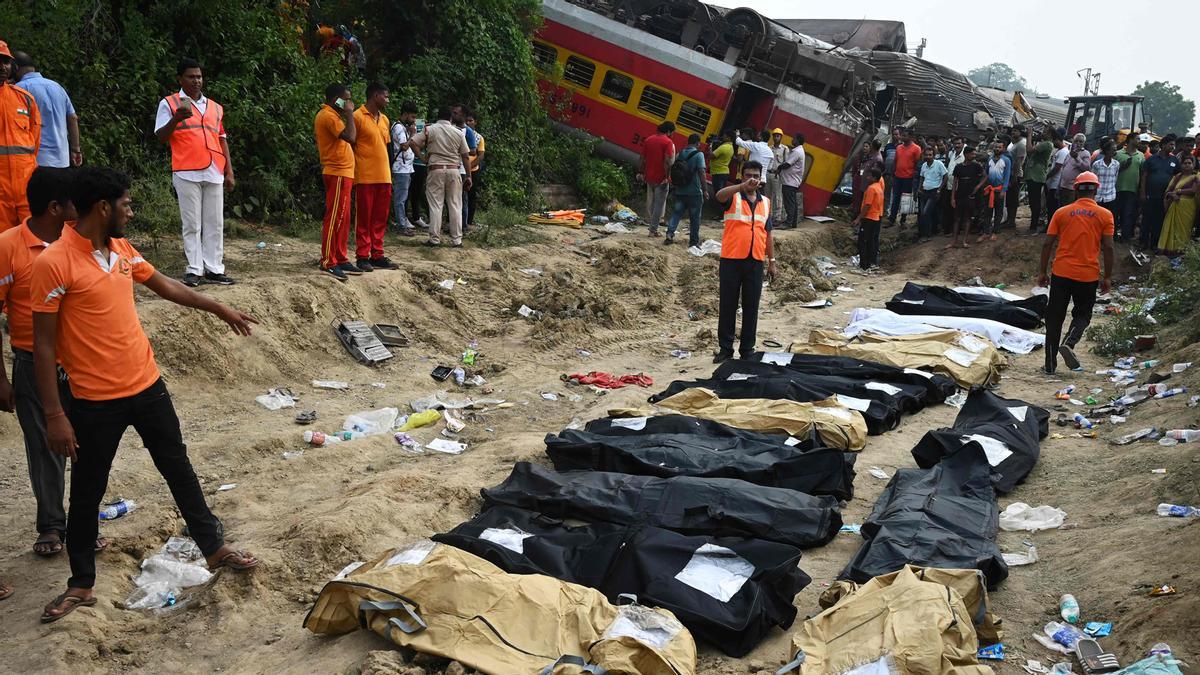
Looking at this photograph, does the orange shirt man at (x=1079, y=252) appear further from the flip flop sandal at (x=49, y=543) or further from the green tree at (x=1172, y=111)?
the green tree at (x=1172, y=111)

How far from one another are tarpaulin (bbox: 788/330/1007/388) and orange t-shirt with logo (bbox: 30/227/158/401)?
6.30m

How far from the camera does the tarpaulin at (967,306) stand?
10680 millimetres

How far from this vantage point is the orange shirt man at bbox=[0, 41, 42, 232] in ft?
20.4

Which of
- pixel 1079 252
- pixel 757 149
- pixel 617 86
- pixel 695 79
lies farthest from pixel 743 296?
pixel 617 86

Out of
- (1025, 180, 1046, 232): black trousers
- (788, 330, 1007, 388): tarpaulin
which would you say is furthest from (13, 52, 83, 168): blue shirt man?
(1025, 180, 1046, 232): black trousers

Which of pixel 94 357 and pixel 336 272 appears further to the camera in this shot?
pixel 336 272

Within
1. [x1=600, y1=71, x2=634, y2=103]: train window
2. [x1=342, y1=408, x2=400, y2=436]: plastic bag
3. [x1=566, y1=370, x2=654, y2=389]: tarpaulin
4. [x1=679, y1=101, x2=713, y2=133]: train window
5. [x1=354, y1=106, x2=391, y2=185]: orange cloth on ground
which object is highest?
[x1=600, y1=71, x2=634, y2=103]: train window

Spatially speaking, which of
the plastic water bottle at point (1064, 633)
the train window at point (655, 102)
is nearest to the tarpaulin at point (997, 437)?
the plastic water bottle at point (1064, 633)

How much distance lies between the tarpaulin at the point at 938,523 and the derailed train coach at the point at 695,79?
1305 cm

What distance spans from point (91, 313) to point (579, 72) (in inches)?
610

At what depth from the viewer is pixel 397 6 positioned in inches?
570

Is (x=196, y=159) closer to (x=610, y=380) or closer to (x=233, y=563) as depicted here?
(x=610, y=380)

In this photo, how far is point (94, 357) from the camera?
12.0ft

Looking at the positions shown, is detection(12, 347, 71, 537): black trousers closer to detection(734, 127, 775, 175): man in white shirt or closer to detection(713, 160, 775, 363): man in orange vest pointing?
detection(713, 160, 775, 363): man in orange vest pointing
